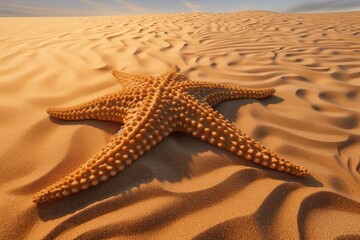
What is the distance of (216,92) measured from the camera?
2.44 meters

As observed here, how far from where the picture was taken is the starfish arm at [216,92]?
2.25m

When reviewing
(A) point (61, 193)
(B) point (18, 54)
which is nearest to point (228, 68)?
(A) point (61, 193)

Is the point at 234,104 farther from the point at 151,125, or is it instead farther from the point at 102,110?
the point at 102,110

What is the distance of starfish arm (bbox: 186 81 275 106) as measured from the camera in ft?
7.37

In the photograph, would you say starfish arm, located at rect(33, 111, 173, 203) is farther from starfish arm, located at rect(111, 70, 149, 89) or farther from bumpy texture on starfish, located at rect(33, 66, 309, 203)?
starfish arm, located at rect(111, 70, 149, 89)

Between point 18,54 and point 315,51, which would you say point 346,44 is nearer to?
point 315,51

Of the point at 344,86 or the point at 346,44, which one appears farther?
the point at 346,44

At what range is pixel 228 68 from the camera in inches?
150

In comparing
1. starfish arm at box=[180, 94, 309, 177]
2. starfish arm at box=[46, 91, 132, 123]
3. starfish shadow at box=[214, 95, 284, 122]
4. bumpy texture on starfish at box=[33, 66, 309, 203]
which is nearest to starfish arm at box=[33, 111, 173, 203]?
bumpy texture on starfish at box=[33, 66, 309, 203]

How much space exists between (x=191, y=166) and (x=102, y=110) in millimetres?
920

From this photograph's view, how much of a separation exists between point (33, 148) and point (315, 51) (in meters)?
5.40

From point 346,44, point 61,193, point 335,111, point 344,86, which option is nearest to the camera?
point 61,193

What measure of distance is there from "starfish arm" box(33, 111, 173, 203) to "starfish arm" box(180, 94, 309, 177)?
21cm

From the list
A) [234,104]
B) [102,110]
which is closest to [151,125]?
[102,110]
